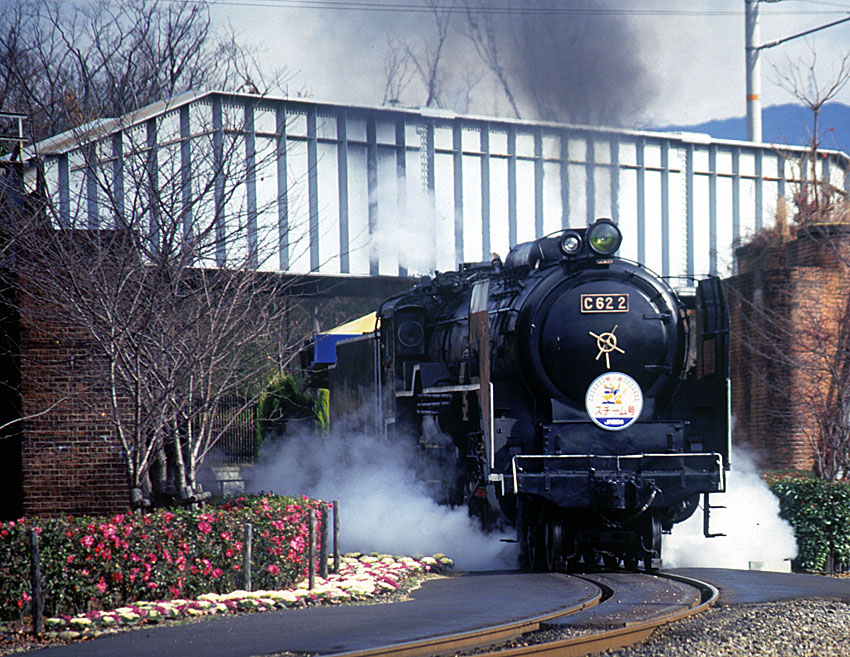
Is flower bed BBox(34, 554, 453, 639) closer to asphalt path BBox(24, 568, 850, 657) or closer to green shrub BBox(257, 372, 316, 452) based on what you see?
asphalt path BBox(24, 568, 850, 657)

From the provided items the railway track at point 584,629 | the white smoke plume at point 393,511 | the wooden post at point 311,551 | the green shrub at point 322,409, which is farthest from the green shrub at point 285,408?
the railway track at point 584,629

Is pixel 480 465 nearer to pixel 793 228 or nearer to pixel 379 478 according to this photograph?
pixel 379 478

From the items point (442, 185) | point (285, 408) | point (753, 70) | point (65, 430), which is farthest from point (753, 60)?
point (65, 430)

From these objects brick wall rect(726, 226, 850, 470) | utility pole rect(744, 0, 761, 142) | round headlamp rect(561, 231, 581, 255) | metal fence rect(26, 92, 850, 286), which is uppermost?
utility pole rect(744, 0, 761, 142)

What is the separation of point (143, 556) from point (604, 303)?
548cm

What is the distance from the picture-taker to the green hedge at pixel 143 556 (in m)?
8.67

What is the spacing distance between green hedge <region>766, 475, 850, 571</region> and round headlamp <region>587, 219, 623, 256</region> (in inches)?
168

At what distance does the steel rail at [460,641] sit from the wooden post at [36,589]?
9.92 ft

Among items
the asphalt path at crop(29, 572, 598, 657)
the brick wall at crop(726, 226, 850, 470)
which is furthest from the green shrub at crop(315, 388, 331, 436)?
the asphalt path at crop(29, 572, 598, 657)

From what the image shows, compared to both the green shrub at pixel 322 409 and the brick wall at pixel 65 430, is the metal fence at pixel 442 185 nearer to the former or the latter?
the green shrub at pixel 322 409

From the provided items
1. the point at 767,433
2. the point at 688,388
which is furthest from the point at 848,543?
the point at 767,433

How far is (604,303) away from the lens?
12023mm

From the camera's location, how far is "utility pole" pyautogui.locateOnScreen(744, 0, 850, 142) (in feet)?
78.5

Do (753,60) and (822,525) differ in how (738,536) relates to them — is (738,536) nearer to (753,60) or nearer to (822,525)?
(822,525)
